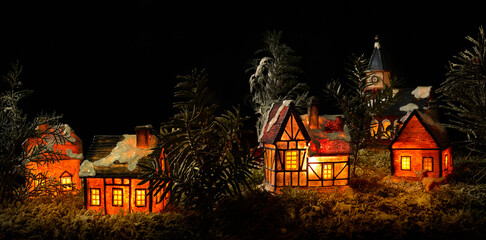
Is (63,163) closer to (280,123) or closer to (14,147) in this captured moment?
(14,147)

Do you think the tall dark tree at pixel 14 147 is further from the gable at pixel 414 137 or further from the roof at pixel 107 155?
the gable at pixel 414 137

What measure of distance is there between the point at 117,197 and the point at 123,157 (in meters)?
1.28

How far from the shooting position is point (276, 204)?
10.4m

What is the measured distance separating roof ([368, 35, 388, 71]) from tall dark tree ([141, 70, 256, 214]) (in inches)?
583

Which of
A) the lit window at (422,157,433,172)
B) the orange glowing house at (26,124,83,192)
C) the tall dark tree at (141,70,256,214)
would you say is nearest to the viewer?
the tall dark tree at (141,70,256,214)

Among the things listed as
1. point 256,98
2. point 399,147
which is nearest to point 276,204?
point 399,147

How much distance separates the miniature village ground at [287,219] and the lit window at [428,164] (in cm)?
233

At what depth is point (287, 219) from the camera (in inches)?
383

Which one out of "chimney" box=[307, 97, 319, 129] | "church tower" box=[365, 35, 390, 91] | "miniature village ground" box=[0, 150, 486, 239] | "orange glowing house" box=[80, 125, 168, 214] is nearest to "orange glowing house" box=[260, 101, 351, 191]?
"chimney" box=[307, 97, 319, 129]

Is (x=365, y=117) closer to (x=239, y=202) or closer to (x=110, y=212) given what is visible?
(x=239, y=202)

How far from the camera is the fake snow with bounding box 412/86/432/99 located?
20.7 meters

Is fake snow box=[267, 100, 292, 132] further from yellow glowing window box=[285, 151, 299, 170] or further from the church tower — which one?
the church tower

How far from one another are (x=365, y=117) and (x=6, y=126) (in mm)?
12568

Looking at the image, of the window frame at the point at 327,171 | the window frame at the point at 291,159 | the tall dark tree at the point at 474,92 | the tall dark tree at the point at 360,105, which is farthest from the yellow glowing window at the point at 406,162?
the window frame at the point at 291,159
